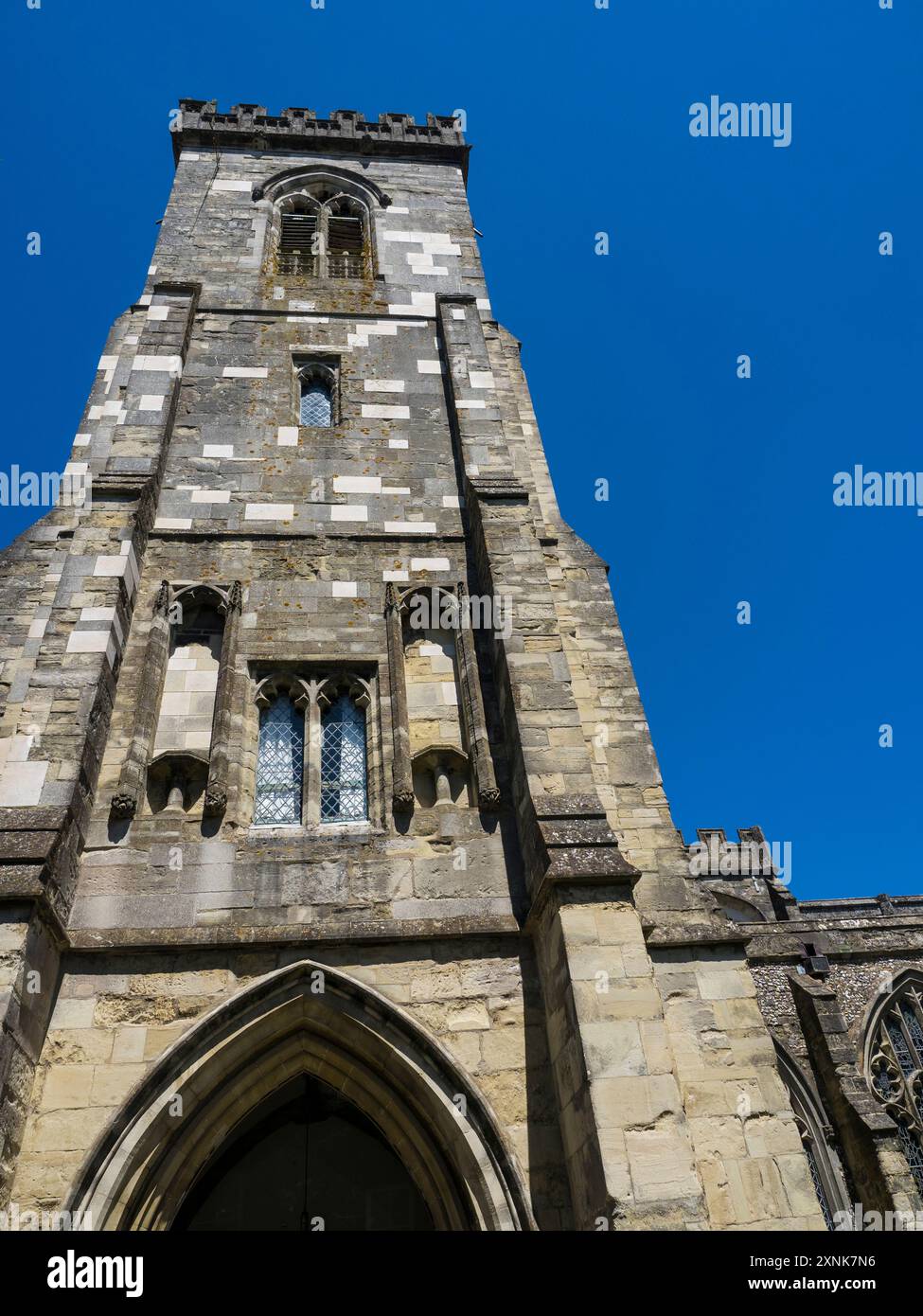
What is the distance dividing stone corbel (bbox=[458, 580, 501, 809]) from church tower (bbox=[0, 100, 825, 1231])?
0.11 ft

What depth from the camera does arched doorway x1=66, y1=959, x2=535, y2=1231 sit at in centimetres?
564

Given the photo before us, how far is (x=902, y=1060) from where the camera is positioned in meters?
18.7

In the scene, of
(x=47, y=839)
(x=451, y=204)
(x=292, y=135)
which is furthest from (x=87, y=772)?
(x=292, y=135)

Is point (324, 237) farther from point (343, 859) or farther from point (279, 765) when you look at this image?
point (343, 859)

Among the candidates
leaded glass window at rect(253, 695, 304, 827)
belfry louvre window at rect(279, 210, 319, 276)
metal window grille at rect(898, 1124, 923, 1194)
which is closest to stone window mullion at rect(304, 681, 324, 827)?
leaded glass window at rect(253, 695, 304, 827)

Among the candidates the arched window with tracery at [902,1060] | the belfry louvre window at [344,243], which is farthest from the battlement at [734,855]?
the belfry louvre window at [344,243]

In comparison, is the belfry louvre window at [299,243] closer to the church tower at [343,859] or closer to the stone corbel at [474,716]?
the church tower at [343,859]

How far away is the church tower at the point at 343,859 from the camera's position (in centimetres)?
573

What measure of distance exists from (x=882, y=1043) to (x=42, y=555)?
61.5ft

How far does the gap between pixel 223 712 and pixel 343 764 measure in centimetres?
114

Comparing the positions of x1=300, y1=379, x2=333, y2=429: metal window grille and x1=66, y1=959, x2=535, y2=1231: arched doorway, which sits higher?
x1=300, y1=379, x2=333, y2=429: metal window grille

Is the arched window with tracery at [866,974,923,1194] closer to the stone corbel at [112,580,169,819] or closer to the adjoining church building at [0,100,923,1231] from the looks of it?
the adjoining church building at [0,100,923,1231]

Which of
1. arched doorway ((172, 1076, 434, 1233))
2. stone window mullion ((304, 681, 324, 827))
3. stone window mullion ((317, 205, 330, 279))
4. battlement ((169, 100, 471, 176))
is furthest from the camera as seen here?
battlement ((169, 100, 471, 176))

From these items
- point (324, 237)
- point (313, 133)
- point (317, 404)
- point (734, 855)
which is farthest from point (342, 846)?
point (734, 855)
